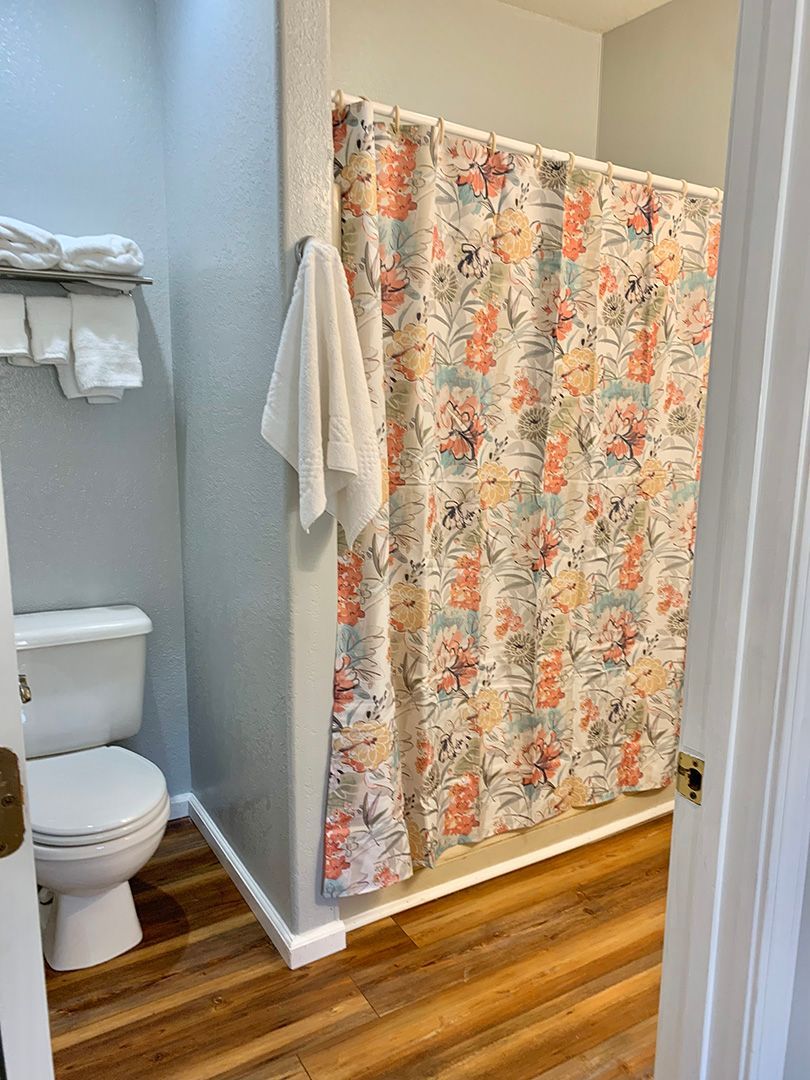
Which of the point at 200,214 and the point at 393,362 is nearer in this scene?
the point at 393,362

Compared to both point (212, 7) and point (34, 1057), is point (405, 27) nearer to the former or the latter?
point (212, 7)

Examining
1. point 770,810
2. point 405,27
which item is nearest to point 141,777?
point 770,810

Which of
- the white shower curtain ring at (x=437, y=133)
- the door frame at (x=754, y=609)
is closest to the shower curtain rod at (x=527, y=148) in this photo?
the white shower curtain ring at (x=437, y=133)

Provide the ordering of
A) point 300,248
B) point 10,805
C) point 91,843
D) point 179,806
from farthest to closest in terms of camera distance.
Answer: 1. point 179,806
2. point 91,843
3. point 300,248
4. point 10,805

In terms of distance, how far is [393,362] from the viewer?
1.94 m

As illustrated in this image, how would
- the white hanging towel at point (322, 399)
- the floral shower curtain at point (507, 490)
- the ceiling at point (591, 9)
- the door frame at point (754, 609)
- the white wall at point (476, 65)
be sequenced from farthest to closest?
1. the ceiling at point (591, 9)
2. the white wall at point (476, 65)
3. the floral shower curtain at point (507, 490)
4. the white hanging towel at point (322, 399)
5. the door frame at point (754, 609)

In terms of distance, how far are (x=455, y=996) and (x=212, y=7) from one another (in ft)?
8.14

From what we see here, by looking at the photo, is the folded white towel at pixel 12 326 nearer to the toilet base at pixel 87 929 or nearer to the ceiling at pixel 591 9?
the toilet base at pixel 87 929

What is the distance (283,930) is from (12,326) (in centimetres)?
174

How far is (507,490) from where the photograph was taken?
2.18 meters

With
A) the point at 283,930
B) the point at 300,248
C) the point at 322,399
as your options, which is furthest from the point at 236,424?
the point at 283,930

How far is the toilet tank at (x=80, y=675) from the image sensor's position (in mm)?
2117

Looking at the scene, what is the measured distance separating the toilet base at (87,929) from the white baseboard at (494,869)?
568mm

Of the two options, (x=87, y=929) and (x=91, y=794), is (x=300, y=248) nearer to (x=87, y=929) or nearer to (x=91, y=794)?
(x=91, y=794)
